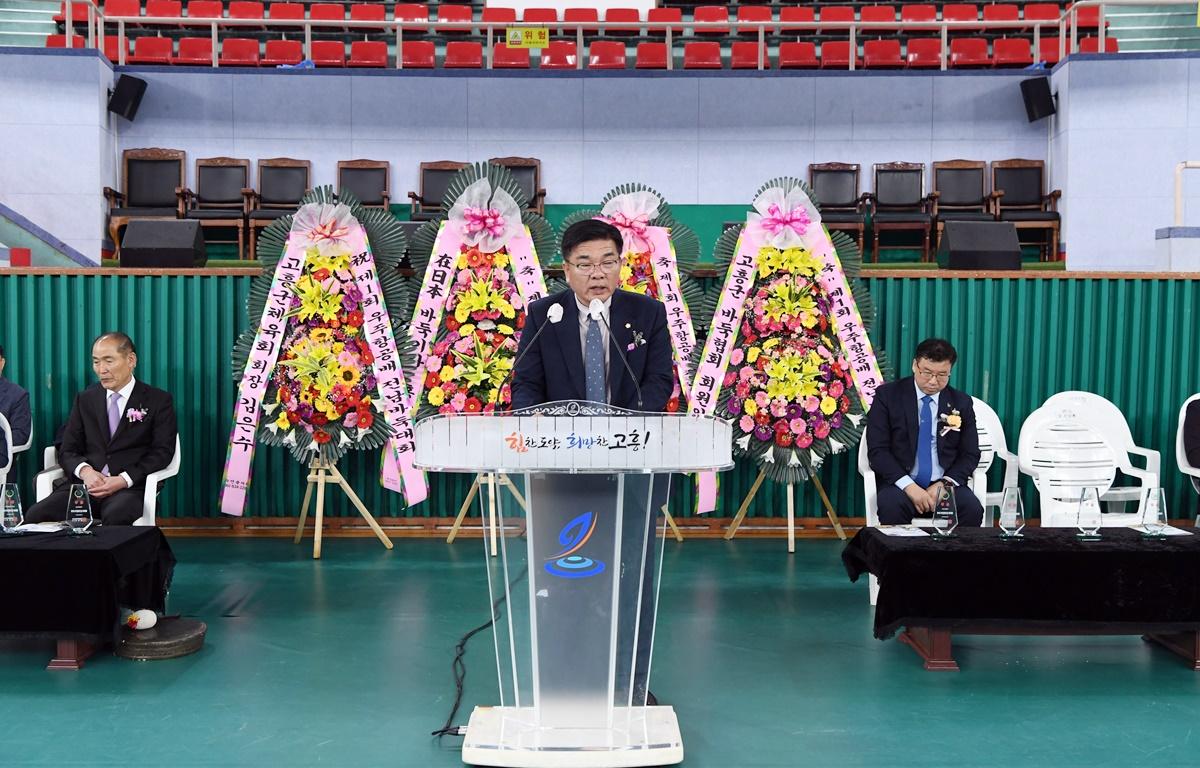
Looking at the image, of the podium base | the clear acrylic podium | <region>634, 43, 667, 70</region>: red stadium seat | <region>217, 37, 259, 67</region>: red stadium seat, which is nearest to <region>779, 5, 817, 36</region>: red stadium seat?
<region>634, 43, 667, 70</region>: red stadium seat

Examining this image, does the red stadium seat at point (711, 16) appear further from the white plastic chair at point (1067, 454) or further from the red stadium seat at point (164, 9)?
the white plastic chair at point (1067, 454)

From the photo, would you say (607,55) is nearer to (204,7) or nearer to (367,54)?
(367,54)

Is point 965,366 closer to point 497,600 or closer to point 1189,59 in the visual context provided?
point 497,600

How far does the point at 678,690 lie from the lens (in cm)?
359

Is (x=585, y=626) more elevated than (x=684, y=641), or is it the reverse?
(x=585, y=626)

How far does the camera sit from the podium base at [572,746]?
2.78 meters

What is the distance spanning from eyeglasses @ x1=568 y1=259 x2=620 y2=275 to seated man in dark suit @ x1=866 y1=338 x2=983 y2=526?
221 cm

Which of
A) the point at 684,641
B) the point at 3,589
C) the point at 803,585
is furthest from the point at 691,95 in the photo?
the point at 3,589

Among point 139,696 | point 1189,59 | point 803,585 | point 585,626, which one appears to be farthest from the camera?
point 1189,59

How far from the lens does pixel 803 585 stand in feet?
16.7

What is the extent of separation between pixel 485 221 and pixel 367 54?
274 inches

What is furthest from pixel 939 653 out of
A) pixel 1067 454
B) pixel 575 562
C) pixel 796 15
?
pixel 796 15

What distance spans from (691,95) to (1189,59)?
482 centimetres

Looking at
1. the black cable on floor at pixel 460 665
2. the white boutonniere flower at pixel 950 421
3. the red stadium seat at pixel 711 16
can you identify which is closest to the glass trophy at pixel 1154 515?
the white boutonniere flower at pixel 950 421
